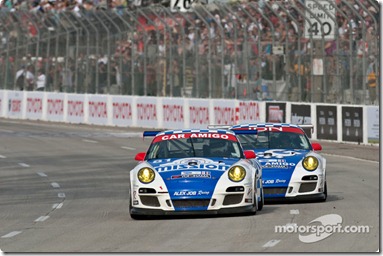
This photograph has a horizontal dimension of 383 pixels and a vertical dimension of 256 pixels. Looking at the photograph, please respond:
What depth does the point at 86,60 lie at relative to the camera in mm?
45438

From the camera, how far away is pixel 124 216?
15.5 metres

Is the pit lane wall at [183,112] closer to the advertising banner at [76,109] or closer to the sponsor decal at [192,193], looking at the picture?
the advertising banner at [76,109]

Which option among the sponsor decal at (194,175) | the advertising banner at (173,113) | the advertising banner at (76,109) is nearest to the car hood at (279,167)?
the sponsor decal at (194,175)

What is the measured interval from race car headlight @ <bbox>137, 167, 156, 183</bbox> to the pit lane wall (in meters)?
17.7

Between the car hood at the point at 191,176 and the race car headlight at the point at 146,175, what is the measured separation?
99 mm

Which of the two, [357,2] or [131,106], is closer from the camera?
[357,2]

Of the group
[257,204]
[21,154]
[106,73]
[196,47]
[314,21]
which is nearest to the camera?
[257,204]

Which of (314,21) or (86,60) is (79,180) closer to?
(314,21)

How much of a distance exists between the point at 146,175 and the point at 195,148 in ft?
4.13

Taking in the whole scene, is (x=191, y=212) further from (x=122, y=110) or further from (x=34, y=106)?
(x=34, y=106)

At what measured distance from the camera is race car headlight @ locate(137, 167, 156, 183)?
14711mm

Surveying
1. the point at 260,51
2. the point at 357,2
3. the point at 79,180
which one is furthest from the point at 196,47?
the point at 79,180

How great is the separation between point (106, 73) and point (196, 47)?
18.0 feet

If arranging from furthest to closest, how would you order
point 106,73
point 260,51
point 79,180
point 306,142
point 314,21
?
point 106,73 → point 260,51 → point 314,21 → point 79,180 → point 306,142
